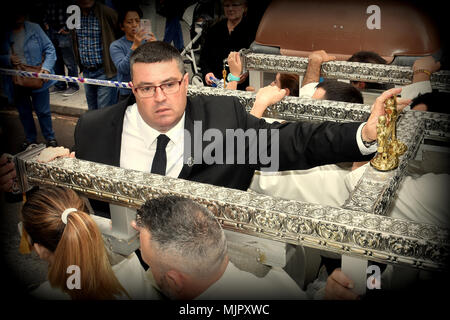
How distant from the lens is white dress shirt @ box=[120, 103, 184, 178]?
7.80ft

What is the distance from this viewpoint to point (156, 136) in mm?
2404

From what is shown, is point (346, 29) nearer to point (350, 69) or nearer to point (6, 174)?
point (350, 69)

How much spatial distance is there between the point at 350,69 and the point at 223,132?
1.70m

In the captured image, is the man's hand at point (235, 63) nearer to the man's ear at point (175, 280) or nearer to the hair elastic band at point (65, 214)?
the hair elastic band at point (65, 214)

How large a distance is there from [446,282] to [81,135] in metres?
1.94

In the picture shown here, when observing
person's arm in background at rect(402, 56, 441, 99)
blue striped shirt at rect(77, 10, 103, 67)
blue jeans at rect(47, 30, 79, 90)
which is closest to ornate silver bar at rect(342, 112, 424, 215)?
person's arm in background at rect(402, 56, 441, 99)

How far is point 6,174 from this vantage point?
2.06 metres

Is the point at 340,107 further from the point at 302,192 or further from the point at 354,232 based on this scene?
the point at 354,232

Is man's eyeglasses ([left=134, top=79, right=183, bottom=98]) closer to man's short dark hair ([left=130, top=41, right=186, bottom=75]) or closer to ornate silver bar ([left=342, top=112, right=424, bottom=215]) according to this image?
man's short dark hair ([left=130, top=41, right=186, bottom=75])

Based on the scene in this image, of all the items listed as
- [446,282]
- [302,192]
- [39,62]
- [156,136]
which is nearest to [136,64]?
[156,136]

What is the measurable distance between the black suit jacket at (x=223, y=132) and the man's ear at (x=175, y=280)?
2.95 feet

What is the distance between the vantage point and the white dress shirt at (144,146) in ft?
7.80

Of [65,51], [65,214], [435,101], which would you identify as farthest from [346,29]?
[65,51]

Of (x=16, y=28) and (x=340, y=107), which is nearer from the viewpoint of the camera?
(x=340, y=107)
